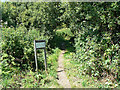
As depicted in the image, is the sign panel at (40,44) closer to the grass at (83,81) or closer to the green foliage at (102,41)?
the grass at (83,81)

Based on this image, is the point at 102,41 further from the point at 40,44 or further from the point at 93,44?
the point at 40,44

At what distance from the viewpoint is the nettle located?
513 centimetres

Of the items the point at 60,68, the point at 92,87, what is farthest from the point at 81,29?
the point at 92,87

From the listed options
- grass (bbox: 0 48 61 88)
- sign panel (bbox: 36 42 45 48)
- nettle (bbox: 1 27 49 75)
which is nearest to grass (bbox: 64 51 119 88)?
grass (bbox: 0 48 61 88)

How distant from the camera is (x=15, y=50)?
5.58 metres

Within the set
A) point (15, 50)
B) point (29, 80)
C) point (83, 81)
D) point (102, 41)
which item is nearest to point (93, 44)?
point (102, 41)

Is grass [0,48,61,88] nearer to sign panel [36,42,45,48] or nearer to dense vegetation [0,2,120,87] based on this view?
dense vegetation [0,2,120,87]

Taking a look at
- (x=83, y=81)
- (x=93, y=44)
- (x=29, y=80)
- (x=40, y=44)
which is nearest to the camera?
(x=29, y=80)

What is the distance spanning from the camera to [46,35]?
31.1 ft

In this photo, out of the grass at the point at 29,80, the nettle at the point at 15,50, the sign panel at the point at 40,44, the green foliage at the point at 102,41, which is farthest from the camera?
the sign panel at the point at 40,44

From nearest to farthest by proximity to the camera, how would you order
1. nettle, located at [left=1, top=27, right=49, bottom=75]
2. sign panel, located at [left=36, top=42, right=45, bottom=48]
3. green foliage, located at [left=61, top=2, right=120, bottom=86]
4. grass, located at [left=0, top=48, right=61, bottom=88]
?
grass, located at [left=0, top=48, right=61, bottom=88] → green foliage, located at [left=61, top=2, right=120, bottom=86] → nettle, located at [left=1, top=27, right=49, bottom=75] → sign panel, located at [left=36, top=42, right=45, bottom=48]

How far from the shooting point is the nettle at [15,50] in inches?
202

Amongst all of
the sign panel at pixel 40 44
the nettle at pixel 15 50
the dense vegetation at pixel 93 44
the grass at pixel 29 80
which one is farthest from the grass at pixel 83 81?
the nettle at pixel 15 50

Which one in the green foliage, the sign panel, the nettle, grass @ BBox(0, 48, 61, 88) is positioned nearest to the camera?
grass @ BBox(0, 48, 61, 88)
